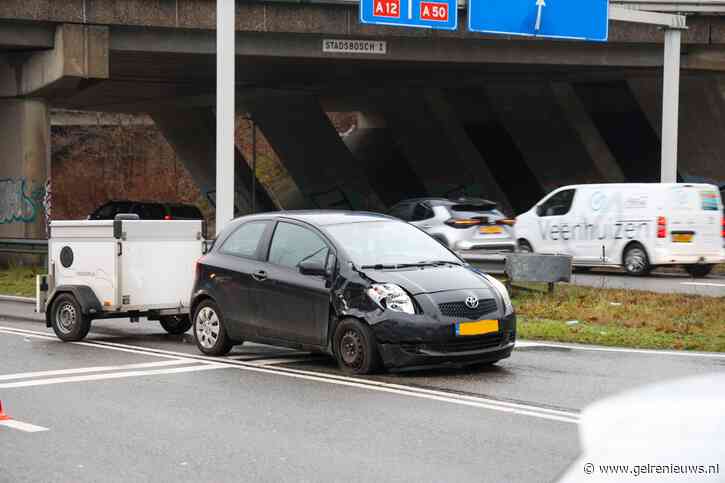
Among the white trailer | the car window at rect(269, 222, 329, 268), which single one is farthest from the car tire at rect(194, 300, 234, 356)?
the white trailer

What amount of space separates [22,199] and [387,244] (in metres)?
19.8

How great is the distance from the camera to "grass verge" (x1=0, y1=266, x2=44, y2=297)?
21.9 metres

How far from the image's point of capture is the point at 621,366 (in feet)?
35.7

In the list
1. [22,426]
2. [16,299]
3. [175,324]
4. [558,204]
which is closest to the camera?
[22,426]

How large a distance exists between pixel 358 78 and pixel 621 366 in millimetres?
28080

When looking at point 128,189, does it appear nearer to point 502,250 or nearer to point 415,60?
point 415,60

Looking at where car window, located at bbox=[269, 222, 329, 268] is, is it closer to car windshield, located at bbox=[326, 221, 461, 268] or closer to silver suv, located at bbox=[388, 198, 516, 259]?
car windshield, located at bbox=[326, 221, 461, 268]

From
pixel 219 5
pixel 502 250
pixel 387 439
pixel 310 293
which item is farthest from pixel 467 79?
pixel 387 439

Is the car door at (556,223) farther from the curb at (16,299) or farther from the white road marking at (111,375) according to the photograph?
the white road marking at (111,375)

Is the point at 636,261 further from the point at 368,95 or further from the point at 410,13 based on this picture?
the point at 368,95

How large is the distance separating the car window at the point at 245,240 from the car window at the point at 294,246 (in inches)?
10.6

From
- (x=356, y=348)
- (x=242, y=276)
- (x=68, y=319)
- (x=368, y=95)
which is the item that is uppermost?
(x=368, y=95)

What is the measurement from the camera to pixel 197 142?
158ft

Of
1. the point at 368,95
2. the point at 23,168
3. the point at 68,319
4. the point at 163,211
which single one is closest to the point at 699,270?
the point at 68,319
